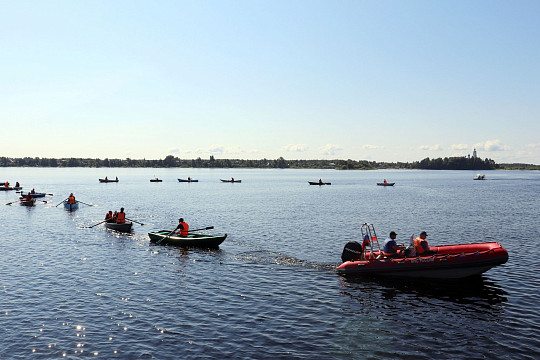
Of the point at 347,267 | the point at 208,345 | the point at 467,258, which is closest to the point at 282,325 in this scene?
the point at 208,345

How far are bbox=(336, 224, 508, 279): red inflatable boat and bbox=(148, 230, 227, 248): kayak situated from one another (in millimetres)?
11289

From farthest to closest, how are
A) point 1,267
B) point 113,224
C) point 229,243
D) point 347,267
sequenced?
1. point 113,224
2. point 229,243
3. point 1,267
4. point 347,267

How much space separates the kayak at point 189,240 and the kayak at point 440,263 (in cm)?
1120

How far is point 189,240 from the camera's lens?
31.8 metres

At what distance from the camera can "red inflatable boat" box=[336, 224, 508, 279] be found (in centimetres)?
2106

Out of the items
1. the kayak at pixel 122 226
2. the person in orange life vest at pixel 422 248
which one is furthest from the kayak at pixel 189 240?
the person in orange life vest at pixel 422 248

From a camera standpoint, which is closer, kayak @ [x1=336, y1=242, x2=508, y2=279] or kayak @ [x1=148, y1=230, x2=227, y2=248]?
kayak @ [x1=336, y1=242, x2=508, y2=279]

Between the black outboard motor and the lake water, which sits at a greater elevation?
the black outboard motor

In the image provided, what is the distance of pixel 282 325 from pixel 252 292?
14.7 feet

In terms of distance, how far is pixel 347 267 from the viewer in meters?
23.3

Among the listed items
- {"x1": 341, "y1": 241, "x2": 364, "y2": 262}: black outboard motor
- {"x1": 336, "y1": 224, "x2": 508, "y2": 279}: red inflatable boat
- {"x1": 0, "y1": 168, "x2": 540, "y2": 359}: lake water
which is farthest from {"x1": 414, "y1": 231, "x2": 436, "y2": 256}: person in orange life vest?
{"x1": 341, "y1": 241, "x2": 364, "y2": 262}: black outboard motor

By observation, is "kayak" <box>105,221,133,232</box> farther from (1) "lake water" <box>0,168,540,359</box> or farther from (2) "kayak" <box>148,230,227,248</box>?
(2) "kayak" <box>148,230,227,248</box>

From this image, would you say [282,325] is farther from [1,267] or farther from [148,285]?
[1,267]

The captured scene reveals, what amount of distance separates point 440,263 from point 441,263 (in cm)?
5
